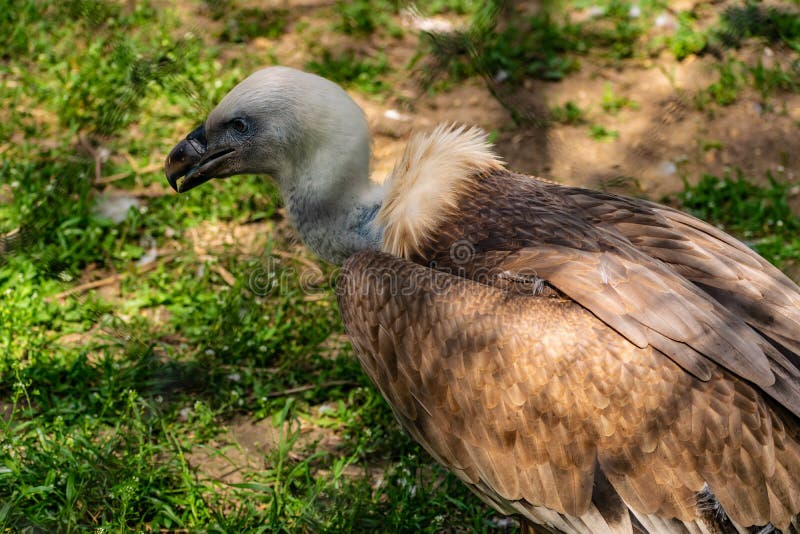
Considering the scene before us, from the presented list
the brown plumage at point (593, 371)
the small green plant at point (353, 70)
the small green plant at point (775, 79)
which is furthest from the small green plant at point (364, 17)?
the brown plumage at point (593, 371)

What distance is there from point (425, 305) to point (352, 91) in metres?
2.75

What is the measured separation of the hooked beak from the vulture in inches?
3.2

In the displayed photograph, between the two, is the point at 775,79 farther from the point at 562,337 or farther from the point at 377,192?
the point at 562,337

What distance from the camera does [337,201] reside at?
125 inches

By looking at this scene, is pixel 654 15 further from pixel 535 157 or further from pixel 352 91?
pixel 352 91

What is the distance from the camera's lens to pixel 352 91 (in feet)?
17.0

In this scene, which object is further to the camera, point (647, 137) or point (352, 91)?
point (352, 91)

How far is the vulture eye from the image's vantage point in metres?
3.15

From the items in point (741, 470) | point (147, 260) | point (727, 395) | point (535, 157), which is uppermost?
point (727, 395)

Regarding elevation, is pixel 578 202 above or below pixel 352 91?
above

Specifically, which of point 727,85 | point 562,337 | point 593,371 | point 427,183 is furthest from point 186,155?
point 727,85

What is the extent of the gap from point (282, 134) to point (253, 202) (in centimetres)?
147

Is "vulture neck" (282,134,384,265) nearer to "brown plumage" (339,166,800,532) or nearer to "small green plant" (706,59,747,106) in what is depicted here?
"brown plumage" (339,166,800,532)

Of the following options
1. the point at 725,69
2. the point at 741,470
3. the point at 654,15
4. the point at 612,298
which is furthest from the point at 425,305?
the point at 654,15
